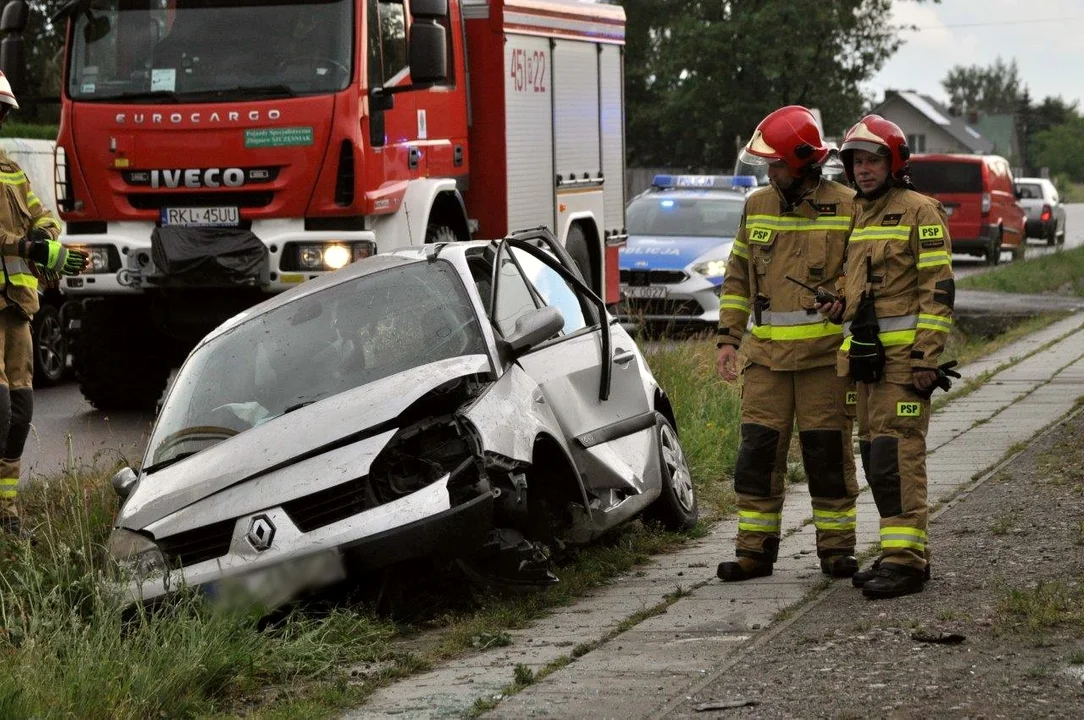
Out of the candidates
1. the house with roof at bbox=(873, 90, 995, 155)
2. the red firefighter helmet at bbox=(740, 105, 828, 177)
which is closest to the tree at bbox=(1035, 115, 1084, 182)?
the house with roof at bbox=(873, 90, 995, 155)

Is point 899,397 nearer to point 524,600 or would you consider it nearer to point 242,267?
point 524,600

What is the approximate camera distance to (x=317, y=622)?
5.83 m

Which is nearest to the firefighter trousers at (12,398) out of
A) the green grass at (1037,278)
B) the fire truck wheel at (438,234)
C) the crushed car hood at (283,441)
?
the crushed car hood at (283,441)

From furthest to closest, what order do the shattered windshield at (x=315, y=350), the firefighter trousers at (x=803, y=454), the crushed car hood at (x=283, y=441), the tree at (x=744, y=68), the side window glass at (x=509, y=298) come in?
the tree at (x=744, y=68), the side window glass at (x=509, y=298), the firefighter trousers at (x=803, y=454), the shattered windshield at (x=315, y=350), the crushed car hood at (x=283, y=441)

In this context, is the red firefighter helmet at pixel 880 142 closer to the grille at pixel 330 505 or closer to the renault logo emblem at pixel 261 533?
the grille at pixel 330 505

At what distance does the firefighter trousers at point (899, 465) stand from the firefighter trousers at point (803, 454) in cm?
28

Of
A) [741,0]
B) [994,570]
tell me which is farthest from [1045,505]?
[741,0]

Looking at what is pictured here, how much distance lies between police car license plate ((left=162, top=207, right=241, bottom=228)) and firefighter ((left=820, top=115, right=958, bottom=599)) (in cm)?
604

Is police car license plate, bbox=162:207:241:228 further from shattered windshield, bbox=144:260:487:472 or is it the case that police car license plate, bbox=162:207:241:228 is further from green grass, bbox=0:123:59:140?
green grass, bbox=0:123:59:140

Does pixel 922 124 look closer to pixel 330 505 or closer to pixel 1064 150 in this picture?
pixel 1064 150

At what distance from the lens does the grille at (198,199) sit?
1170 centimetres

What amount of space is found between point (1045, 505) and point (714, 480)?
2151 millimetres

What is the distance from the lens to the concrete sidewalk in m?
5.01

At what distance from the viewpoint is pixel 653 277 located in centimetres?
1786
